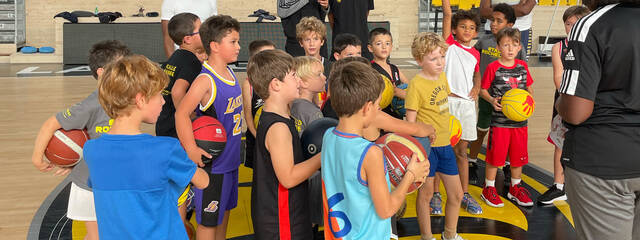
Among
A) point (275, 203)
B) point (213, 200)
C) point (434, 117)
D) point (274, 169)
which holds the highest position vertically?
point (434, 117)

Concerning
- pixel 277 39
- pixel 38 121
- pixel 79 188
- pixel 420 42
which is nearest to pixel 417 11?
pixel 277 39

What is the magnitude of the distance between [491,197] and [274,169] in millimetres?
2610

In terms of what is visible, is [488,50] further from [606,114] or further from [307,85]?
[606,114]

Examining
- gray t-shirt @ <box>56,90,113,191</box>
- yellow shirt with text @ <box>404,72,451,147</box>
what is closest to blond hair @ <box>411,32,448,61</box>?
yellow shirt with text @ <box>404,72,451,147</box>

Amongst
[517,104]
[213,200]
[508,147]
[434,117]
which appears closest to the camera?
[213,200]

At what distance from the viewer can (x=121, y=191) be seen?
2.23 meters

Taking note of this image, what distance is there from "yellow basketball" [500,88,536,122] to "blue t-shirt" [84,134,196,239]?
9.99 ft

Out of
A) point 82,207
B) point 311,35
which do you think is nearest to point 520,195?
point 311,35

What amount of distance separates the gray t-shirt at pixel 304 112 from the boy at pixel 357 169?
1.11 m

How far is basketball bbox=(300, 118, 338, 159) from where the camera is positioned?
117 inches

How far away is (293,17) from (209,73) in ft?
8.83

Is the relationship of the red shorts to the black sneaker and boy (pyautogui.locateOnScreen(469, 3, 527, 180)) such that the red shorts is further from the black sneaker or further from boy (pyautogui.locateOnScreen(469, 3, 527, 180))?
boy (pyautogui.locateOnScreen(469, 3, 527, 180))

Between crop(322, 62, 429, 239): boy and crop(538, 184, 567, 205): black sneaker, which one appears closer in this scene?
crop(322, 62, 429, 239): boy

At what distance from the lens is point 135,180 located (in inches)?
86.9
